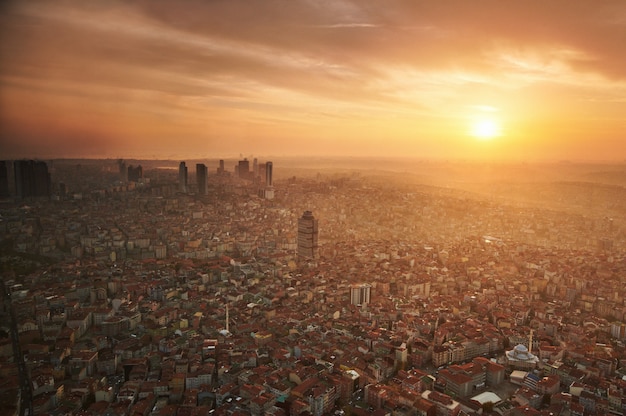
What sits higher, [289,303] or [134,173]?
[134,173]

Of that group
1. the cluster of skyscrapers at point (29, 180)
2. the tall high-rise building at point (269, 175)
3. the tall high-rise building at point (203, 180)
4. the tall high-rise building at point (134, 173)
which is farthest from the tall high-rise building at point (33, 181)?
the tall high-rise building at point (269, 175)

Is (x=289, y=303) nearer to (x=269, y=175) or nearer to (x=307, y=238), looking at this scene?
(x=307, y=238)

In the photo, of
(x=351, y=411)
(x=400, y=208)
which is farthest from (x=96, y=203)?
(x=351, y=411)

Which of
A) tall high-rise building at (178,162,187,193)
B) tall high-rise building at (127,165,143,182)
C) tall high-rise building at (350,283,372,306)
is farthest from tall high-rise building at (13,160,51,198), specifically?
tall high-rise building at (350,283,372,306)

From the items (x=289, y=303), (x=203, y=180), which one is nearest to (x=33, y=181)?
(x=203, y=180)

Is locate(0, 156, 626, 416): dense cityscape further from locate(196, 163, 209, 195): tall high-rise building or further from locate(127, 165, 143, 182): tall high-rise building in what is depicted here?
locate(196, 163, 209, 195): tall high-rise building

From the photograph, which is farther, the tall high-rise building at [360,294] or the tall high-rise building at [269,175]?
the tall high-rise building at [269,175]

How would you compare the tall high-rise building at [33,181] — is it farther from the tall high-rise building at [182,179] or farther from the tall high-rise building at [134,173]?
the tall high-rise building at [182,179]
